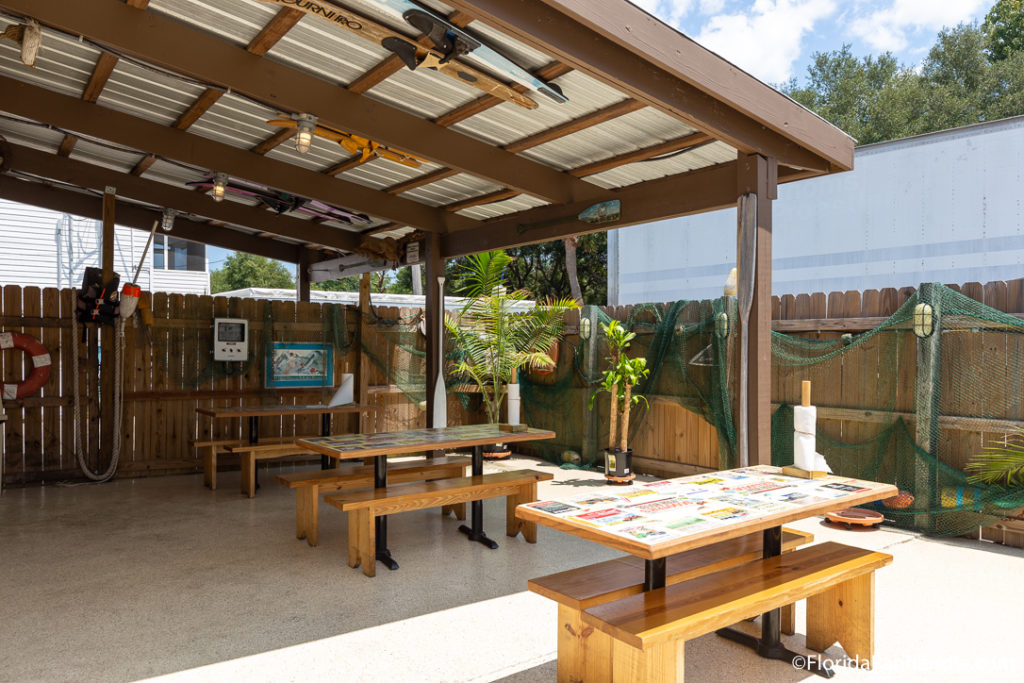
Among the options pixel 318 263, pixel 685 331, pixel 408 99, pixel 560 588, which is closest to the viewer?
pixel 560 588

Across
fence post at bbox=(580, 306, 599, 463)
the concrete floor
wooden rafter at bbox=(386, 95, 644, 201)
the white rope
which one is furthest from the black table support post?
the white rope

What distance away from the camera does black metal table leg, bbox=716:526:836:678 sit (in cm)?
300

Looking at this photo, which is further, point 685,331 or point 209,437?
point 209,437

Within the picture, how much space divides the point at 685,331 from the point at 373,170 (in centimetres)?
346

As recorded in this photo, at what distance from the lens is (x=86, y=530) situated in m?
5.21

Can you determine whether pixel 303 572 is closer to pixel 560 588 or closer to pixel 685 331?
pixel 560 588

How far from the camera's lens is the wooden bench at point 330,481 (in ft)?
15.8

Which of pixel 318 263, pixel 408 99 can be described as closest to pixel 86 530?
pixel 408 99

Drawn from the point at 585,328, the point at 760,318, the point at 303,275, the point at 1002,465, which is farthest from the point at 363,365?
the point at 1002,465

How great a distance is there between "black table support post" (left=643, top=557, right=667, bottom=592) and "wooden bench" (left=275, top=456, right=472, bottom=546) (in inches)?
110

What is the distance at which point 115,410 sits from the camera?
23.4ft

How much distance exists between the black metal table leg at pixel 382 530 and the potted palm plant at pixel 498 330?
3.54 m

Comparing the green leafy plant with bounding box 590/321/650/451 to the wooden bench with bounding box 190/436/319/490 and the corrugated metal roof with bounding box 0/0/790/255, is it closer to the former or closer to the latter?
the corrugated metal roof with bounding box 0/0/790/255

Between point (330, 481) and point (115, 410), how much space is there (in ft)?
11.8
